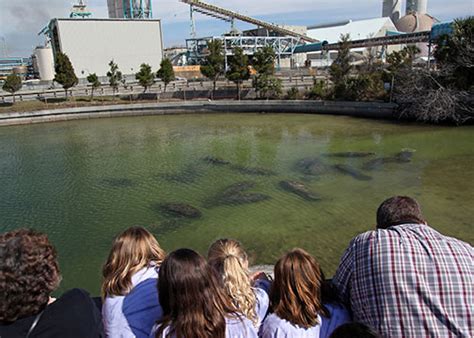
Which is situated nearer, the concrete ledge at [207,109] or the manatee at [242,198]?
the manatee at [242,198]

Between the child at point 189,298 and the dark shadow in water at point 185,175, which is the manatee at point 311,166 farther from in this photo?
the child at point 189,298

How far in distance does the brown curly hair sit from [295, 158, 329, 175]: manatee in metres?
9.69

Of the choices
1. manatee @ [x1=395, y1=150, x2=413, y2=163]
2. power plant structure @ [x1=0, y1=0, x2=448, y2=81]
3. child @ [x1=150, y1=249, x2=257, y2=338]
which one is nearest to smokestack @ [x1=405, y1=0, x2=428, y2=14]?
power plant structure @ [x1=0, y1=0, x2=448, y2=81]

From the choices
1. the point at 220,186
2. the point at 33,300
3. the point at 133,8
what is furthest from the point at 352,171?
the point at 133,8

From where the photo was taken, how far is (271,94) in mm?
27781

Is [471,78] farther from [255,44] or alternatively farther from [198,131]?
[255,44]

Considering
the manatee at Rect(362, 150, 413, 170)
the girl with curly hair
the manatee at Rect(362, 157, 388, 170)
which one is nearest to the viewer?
the girl with curly hair

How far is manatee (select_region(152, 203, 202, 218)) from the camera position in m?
8.08

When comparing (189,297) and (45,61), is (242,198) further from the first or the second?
(45,61)

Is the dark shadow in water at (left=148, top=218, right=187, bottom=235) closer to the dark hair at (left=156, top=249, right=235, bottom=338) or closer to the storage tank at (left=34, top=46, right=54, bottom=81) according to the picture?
the dark hair at (left=156, top=249, right=235, bottom=338)

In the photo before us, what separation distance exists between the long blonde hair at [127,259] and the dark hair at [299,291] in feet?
2.93

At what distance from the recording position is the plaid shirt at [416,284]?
183cm

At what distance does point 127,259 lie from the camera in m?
2.47

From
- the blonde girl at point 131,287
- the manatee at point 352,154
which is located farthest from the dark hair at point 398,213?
the manatee at point 352,154
